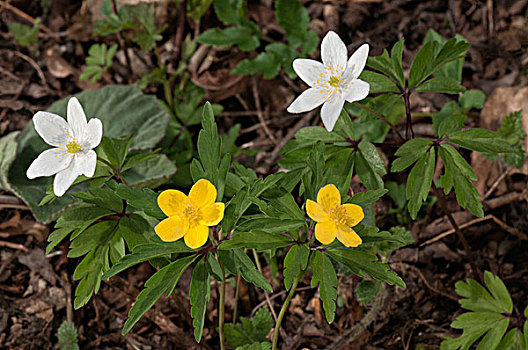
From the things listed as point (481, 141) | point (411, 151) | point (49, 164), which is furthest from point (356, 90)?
point (49, 164)

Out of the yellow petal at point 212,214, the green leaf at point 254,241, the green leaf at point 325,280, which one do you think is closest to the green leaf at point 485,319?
the green leaf at point 325,280

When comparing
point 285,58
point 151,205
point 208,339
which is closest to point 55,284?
point 208,339

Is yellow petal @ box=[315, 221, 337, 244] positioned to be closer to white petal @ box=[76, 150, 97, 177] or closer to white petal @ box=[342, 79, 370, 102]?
white petal @ box=[342, 79, 370, 102]

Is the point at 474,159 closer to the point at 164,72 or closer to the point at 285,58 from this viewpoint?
the point at 285,58

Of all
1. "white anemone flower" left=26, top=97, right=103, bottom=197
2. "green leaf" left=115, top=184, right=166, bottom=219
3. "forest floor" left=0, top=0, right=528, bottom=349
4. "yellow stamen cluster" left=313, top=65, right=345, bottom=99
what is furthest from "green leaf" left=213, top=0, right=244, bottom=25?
"green leaf" left=115, top=184, right=166, bottom=219

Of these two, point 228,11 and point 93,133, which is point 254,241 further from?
point 228,11

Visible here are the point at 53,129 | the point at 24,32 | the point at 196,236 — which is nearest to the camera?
the point at 196,236
